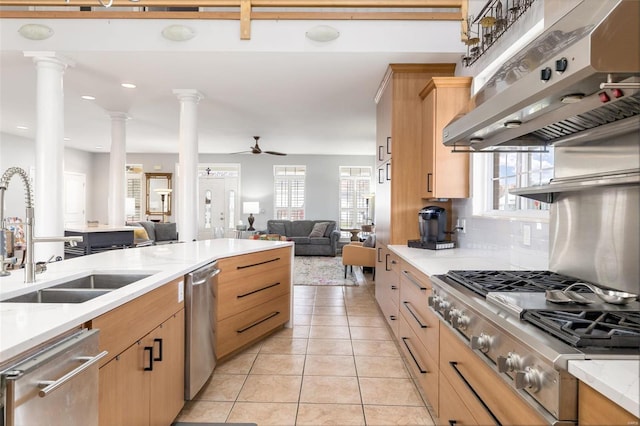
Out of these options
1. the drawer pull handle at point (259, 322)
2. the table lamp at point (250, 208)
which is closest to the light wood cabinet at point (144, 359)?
the drawer pull handle at point (259, 322)

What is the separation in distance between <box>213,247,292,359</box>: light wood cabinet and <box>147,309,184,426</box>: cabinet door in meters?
0.56

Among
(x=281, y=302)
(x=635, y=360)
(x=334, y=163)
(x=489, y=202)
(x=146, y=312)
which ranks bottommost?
(x=281, y=302)

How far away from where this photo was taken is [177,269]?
2066 mm

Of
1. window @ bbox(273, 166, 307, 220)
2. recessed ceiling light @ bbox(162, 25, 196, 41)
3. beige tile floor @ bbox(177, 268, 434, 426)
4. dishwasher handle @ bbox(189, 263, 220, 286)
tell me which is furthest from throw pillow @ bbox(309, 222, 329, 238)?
dishwasher handle @ bbox(189, 263, 220, 286)

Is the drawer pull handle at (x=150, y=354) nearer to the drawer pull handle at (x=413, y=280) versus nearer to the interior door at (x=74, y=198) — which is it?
the drawer pull handle at (x=413, y=280)

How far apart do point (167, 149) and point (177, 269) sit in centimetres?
876

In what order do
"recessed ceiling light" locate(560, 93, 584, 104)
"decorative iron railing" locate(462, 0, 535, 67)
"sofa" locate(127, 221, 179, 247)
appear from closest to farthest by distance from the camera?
1. "recessed ceiling light" locate(560, 93, 584, 104)
2. "decorative iron railing" locate(462, 0, 535, 67)
3. "sofa" locate(127, 221, 179, 247)

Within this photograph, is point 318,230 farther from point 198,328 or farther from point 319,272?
point 198,328

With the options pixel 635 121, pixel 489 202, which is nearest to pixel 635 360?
pixel 635 121

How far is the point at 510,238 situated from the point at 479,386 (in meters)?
1.46

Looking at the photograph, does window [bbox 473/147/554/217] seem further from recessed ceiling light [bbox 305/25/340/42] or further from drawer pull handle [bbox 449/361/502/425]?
recessed ceiling light [bbox 305/25/340/42]

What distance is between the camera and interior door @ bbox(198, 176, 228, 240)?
35.5 ft

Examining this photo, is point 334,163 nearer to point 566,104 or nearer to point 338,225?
point 338,225

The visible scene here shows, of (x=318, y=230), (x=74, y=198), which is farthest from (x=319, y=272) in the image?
(x=74, y=198)
